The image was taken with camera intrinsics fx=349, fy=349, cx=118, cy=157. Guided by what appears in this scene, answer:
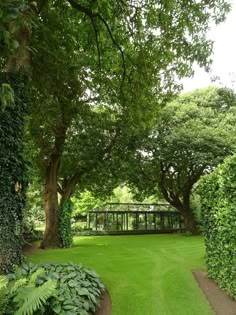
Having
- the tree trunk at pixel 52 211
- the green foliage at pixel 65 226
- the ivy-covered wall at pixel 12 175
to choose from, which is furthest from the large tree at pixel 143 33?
the green foliage at pixel 65 226

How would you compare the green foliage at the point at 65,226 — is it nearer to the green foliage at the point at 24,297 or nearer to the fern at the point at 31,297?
the green foliage at the point at 24,297

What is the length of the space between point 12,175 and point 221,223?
418cm

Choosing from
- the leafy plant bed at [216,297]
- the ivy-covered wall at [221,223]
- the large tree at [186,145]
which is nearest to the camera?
the leafy plant bed at [216,297]

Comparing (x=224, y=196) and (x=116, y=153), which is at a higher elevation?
(x=116, y=153)

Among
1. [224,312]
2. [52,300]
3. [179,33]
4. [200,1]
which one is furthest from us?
[179,33]

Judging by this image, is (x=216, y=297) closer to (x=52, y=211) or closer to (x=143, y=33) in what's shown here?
(x=143, y=33)

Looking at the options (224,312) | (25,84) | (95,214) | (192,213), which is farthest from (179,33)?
(95,214)

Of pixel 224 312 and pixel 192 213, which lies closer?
pixel 224 312

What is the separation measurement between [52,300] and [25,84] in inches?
167

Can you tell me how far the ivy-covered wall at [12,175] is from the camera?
6.32 metres

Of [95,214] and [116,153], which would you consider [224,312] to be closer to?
[116,153]

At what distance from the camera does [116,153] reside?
54.8 ft

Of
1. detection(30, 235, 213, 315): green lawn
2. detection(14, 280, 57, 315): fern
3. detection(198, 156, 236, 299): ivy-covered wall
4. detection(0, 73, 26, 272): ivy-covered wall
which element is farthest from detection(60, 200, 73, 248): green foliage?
detection(14, 280, 57, 315): fern

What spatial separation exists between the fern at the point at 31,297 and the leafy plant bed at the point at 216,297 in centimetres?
298
